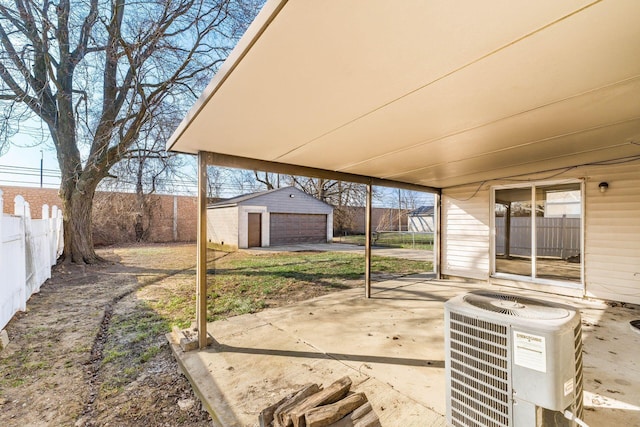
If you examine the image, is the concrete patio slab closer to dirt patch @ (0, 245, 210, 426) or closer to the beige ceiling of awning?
dirt patch @ (0, 245, 210, 426)

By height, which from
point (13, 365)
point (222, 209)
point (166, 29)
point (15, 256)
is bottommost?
point (13, 365)

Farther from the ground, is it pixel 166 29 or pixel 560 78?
pixel 166 29

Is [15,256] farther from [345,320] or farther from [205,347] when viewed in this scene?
[345,320]

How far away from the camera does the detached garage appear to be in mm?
13391

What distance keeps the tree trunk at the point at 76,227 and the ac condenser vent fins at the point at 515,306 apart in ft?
33.8

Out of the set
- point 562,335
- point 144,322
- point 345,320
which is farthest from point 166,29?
point 562,335

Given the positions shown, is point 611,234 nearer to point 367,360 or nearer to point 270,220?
point 367,360

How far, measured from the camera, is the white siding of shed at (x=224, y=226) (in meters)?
13.4

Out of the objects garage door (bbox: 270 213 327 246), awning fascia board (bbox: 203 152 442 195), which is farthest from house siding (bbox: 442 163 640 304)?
garage door (bbox: 270 213 327 246)

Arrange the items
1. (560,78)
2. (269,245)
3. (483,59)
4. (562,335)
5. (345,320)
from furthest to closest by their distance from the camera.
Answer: (269,245)
(345,320)
(560,78)
(483,59)
(562,335)

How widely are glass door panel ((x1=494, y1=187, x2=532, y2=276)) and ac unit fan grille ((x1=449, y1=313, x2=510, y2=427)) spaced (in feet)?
18.7

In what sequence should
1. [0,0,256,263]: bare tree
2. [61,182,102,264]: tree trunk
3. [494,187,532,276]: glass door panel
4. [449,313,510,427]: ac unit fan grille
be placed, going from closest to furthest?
[449,313,510,427]: ac unit fan grille, [0,0,256,263]: bare tree, [494,187,532,276]: glass door panel, [61,182,102,264]: tree trunk

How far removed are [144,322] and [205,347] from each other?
1512mm

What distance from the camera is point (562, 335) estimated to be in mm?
1210
